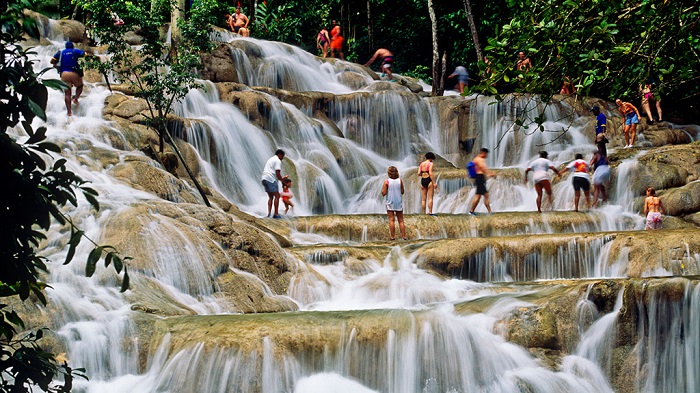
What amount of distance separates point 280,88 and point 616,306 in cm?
1910

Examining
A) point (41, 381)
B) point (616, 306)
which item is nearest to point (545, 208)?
point (616, 306)

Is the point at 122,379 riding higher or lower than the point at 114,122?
lower

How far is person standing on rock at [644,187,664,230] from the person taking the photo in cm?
1739

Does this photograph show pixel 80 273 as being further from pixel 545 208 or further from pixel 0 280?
pixel 545 208

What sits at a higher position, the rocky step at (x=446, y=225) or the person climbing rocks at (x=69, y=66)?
the person climbing rocks at (x=69, y=66)

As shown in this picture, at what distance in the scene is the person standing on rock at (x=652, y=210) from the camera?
57.1ft

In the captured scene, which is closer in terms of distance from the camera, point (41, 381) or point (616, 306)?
point (41, 381)

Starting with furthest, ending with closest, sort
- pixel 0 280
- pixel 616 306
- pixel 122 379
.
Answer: pixel 616 306
pixel 122 379
pixel 0 280

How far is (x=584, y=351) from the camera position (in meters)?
10.6

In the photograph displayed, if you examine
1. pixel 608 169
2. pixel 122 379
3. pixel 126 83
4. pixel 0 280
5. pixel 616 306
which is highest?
pixel 126 83

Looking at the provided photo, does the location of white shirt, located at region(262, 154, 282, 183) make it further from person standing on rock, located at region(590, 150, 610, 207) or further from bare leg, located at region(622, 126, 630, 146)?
bare leg, located at region(622, 126, 630, 146)

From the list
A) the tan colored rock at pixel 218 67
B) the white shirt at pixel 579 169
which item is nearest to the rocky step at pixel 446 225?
the white shirt at pixel 579 169

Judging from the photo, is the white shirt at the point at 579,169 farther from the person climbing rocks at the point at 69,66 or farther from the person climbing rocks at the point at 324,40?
the person climbing rocks at the point at 324,40

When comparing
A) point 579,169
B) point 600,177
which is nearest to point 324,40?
point 579,169
